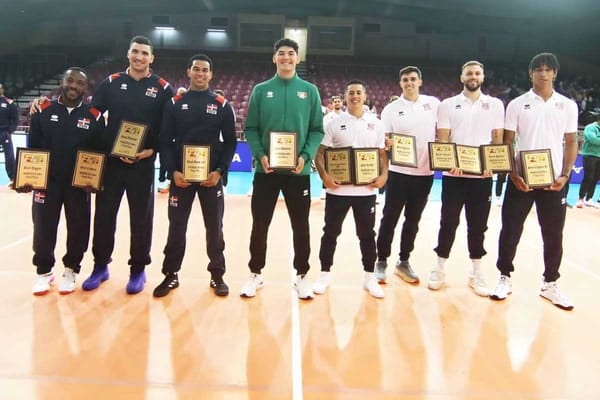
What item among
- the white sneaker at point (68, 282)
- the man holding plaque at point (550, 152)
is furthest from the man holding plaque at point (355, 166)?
the white sneaker at point (68, 282)

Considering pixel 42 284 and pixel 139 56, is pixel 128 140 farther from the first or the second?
pixel 42 284

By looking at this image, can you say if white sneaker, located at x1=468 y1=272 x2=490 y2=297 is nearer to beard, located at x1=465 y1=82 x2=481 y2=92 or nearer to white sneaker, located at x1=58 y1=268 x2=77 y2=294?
beard, located at x1=465 y1=82 x2=481 y2=92

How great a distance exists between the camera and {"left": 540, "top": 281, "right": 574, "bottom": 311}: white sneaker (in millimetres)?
3110

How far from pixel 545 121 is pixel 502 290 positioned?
4.41 ft

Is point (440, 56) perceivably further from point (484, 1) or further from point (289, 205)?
point (289, 205)

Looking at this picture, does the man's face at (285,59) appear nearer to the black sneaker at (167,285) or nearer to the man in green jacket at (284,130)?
the man in green jacket at (284,130)

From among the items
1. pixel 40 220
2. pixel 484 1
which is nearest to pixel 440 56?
pixel 484 1

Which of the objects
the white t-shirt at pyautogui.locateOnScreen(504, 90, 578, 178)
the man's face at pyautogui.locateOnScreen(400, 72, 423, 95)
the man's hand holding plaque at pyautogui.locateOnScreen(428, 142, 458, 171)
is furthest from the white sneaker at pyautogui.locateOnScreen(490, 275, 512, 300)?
the man's face at pyautogui.locateOnScreen(400, 72, 423, 95)

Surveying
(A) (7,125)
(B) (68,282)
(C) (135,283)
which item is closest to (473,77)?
(C) (135,283)

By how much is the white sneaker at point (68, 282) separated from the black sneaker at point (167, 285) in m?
0.63

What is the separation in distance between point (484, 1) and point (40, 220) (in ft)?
54.5

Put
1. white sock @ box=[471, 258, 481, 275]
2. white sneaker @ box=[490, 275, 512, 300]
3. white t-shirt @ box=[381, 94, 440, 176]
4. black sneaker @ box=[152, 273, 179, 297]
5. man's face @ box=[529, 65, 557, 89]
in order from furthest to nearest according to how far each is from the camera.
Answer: white sock @ box=[471, 258, 481, 275]
white t-shirt @ box=[381, 94, 440, 176]
white sneaker @ box=[490, 275, 512, 300]
black sneaker @ box=[152, 273, 179, 297]
man's face @ box=[529, 65, 557, 89]

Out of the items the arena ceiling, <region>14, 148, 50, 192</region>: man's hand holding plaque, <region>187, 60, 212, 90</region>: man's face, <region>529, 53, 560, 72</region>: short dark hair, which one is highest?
the arena ceiling

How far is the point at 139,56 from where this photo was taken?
290 centimetres
